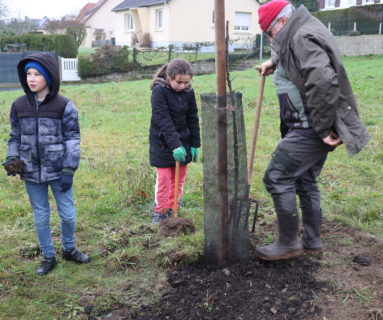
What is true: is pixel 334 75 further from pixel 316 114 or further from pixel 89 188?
pixel 89 188

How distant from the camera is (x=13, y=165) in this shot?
334 cm

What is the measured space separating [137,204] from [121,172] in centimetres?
130

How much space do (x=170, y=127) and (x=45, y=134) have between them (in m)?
1.15

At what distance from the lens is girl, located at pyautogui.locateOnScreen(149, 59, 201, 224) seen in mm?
4043

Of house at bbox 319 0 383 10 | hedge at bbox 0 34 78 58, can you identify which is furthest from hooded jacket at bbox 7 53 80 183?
house at bbox 319 0 383 10

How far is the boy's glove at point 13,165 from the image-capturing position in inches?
131

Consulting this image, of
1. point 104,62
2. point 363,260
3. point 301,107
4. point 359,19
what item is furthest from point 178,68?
point 359,19

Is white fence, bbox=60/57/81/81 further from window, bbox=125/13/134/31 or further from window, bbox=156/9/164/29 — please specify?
window, bbox=125/13/134/31

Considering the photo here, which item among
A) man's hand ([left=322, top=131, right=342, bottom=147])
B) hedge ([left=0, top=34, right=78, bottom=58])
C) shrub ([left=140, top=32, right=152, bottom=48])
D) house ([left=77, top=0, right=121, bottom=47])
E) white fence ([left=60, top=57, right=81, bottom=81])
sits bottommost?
man's hand ([left=322, top=131, right=342, bottom=147])

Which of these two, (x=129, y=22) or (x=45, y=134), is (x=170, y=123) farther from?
(x=129, y=22)

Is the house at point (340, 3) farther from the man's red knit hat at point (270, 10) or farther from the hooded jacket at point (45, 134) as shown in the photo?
the hooded jacket at point (45, 134)

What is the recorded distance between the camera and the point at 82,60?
22266mm

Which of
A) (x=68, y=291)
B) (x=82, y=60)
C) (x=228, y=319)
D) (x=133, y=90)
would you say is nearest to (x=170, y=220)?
(x=68, y=291)

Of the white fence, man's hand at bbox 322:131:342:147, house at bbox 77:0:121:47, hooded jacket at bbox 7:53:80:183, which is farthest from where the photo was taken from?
house at bbox 77:0:121:47
